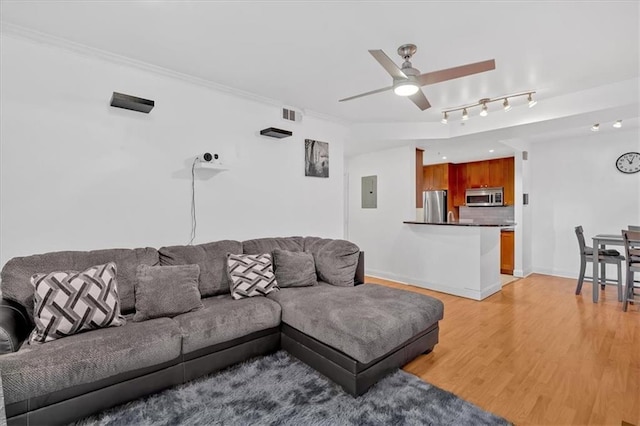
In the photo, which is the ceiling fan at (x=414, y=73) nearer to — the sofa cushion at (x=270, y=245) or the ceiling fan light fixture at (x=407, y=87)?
the ceiling fan light fixture at (x=407, y=87)

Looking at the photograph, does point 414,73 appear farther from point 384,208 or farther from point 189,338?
point 384,208

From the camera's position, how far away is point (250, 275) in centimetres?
287

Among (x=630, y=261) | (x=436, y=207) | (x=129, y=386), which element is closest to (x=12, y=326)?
(x=129, y=386)

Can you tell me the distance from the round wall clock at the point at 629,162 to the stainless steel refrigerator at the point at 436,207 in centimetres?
295

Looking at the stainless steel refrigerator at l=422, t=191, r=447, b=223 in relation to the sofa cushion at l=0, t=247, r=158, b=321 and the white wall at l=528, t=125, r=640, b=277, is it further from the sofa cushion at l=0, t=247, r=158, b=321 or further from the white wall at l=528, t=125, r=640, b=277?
the sofa cushion at l=0, t=247, r=158, b=321

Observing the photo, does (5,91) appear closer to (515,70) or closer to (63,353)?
(63,353)

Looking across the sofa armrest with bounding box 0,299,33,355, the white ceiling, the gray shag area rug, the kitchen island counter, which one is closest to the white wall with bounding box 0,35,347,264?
the white ceiling

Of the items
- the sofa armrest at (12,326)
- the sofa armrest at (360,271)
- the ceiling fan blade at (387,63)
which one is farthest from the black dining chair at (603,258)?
the sofa armrest at (12,326)

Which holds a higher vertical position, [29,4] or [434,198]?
[29,4]

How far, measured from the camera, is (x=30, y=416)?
1.62 m

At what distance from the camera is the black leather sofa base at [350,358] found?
2041 millimetres

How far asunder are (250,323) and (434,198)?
19.4ft

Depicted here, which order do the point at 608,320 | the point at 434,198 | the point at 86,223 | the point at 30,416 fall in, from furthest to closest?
the point at 434,198 → the point at 608,320 → the point at 86,223 → the point at 30,416

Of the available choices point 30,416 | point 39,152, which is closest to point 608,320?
point 30,416
